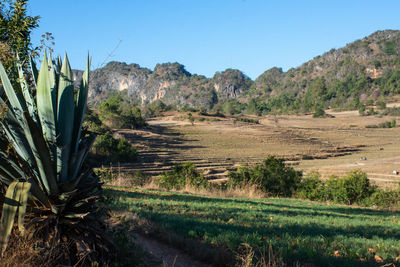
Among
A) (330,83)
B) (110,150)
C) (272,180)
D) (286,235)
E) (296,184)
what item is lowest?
(296,184)

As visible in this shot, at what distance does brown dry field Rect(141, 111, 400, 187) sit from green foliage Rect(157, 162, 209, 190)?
53.1 feet

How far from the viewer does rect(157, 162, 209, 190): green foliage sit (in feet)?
54.5

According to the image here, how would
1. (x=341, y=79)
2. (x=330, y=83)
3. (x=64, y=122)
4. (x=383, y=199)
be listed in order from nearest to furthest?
(x=64, y=122) < (x=383, y=199) < (x=341, y=79) < (x=330, y=83)

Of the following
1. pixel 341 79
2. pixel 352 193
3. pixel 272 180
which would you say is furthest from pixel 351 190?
pixel 341 79

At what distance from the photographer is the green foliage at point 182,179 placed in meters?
16.6

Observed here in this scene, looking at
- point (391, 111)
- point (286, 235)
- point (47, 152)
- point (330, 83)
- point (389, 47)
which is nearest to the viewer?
point (47, 152)

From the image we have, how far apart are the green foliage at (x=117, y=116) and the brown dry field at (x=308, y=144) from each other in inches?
291

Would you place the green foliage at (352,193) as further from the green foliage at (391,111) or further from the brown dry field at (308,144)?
the green foliage at (391,111)

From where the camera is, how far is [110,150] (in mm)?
27719

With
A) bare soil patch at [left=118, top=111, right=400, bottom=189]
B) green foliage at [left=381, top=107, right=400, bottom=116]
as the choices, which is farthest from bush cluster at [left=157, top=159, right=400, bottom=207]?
green foliage at [left=381, top=107, right=400, bottom=116]

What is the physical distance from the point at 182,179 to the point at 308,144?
4283 cm

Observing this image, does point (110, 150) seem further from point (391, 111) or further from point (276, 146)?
point (391, 111)

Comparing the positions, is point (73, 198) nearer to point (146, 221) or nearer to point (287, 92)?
point (146, 221)

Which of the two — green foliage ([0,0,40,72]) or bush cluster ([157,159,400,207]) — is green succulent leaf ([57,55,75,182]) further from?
bush cluster ([157,159,400,207])
